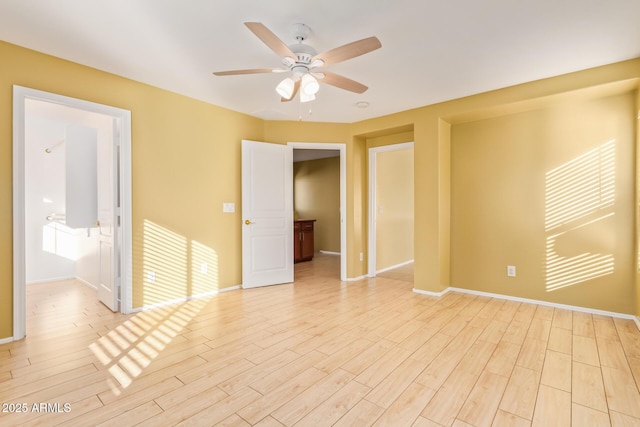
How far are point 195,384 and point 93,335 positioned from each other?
1.43 metres

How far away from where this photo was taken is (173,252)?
3.52 meters

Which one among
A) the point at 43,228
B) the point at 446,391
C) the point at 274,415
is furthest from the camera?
the point at 43,228

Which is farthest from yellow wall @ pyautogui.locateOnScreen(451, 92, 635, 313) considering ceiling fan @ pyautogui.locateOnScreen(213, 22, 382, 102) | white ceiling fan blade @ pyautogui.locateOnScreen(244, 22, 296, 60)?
white ceiling fan blade @ pyautogui.locateOnScreen(244, 22, 296, 60)

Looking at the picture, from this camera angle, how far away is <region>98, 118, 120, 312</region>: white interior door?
3166 millimetres

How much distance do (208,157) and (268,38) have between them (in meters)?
2.35

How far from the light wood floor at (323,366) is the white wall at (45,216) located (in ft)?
5.38

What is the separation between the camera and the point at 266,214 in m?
4.34

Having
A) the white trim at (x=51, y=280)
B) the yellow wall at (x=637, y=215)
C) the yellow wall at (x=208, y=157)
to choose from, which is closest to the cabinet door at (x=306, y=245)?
the yellow wall at (x=208, y=157)

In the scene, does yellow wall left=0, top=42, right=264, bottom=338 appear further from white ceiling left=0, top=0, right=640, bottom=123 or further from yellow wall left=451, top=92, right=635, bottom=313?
yellow wall left=451, top=92, right=635, bottom=313

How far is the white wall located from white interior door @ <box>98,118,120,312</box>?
0.99 metres

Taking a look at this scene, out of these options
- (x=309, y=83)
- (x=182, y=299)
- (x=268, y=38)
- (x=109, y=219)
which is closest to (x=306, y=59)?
(x=309, y=83)

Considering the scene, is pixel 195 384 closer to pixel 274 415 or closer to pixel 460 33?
pixel 274 415

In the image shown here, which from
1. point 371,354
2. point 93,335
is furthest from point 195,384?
point 93,335

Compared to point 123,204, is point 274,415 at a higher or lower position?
lower
